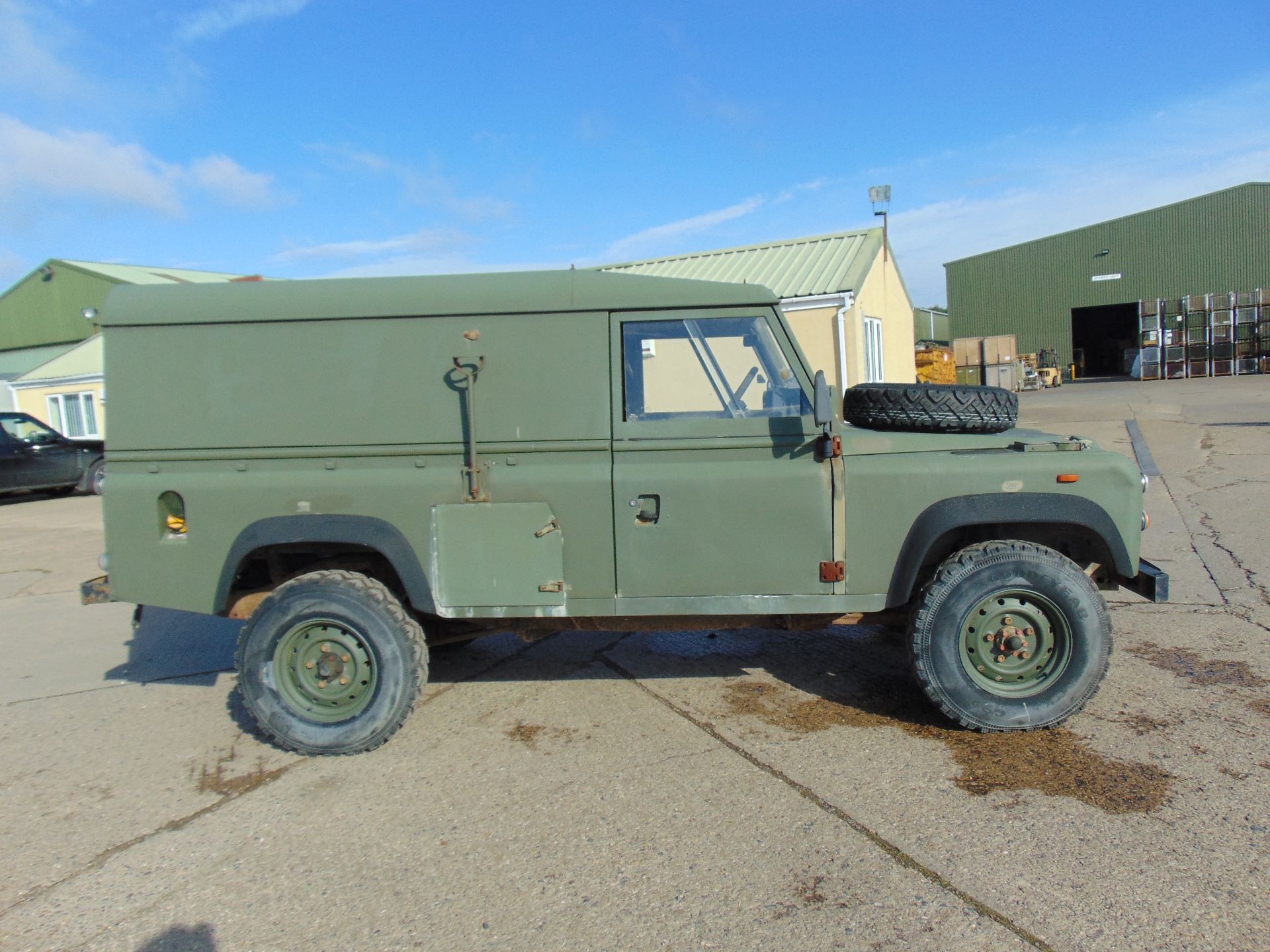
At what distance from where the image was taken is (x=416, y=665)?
13.4 ft

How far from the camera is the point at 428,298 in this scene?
13.4 feet

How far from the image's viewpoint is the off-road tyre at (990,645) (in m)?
3.88

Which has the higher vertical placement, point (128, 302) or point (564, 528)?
point (128, 302)

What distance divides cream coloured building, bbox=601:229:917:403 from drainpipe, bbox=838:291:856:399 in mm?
13

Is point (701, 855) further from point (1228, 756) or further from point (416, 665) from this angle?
point (1228, 756)

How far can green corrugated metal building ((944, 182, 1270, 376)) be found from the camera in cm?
3603

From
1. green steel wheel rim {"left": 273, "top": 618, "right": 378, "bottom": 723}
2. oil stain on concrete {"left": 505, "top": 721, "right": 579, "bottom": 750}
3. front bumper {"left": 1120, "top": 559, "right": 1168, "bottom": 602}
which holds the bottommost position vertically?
oil stain on concrete {"left": 505, "top": 721, "right": 579, "bottom": 750}

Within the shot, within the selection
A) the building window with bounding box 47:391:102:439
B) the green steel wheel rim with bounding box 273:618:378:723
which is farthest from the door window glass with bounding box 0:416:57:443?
the green steel wheel rim with bounding box 273:618:378:723

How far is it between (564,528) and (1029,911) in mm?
2362

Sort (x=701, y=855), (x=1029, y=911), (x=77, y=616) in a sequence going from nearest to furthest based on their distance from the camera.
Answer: (x=1029, y=911)
(x=701, y=855)
(x=77, y=616)

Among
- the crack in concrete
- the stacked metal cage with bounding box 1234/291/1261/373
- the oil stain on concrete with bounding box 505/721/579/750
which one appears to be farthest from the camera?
the stacked metal cage with bounding box 1234/291/1261/373

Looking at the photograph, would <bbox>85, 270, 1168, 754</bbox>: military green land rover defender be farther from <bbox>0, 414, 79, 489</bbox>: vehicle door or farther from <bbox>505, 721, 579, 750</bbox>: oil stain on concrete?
<bbox>0, 414, 79, 489</bbox>: vehicle door

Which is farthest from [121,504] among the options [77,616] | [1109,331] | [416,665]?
[1109,331]

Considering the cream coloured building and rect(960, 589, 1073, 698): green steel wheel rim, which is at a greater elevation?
the cream coloured building
